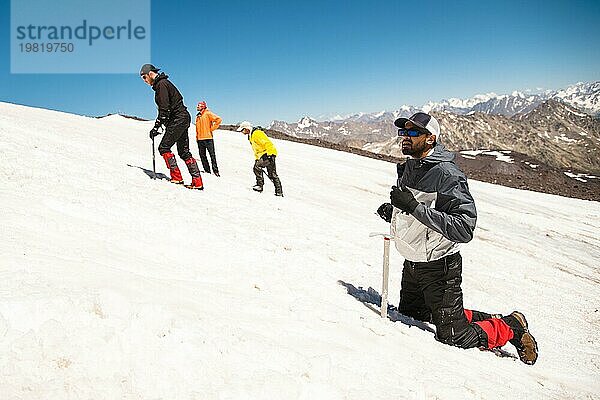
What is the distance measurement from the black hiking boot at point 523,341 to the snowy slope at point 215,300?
0.67 feet

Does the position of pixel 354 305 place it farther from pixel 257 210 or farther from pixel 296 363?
pixel 257 210

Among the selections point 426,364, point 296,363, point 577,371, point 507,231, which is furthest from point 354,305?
point 507,231

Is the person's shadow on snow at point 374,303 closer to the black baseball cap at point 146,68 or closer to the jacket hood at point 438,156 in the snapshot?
the jacket hood at point 438,156

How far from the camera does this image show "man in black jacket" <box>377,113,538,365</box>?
443 cm

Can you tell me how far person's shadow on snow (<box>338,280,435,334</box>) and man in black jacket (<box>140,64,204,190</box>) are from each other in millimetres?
5035

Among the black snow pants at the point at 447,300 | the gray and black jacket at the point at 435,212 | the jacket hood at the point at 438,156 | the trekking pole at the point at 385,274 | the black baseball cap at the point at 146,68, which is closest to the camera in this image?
the gray and black jacket at the point at 435,212

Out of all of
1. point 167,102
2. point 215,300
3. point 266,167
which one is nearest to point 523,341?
point 215,300

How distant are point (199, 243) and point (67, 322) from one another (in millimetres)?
3419

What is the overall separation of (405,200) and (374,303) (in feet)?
6.69

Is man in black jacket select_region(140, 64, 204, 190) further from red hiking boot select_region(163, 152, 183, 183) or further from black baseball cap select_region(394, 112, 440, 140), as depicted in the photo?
black baseball cap select_region(394, 112, 440, 140)

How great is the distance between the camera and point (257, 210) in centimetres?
950

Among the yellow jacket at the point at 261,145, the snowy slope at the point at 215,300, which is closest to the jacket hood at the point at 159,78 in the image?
the snowy slope at the point at 215,300

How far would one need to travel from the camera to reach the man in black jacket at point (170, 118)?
360 inches

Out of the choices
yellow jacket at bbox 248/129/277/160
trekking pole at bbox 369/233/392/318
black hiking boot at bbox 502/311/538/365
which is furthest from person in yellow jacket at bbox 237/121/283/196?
black hiking boot at bbox 502/311/538/365
